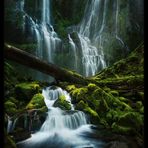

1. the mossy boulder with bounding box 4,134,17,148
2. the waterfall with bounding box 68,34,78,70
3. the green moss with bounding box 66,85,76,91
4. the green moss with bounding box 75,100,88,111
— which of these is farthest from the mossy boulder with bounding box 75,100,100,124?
the mossy boulder with bounding box 4,134,17,148

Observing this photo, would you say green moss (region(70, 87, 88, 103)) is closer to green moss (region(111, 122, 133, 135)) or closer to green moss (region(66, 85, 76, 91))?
green moss (region(66, 85, 76, 91))

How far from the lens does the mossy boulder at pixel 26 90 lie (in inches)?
143

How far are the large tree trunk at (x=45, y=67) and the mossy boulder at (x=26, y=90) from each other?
7.6 inches

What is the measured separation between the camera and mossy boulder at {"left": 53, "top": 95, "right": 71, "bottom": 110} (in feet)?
11.9

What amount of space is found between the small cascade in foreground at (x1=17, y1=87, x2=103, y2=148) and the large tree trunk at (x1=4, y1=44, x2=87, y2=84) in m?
0.19

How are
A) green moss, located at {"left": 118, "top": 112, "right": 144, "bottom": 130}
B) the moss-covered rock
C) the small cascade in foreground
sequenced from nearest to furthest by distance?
the moss-covered rock → the small cascade in foreground → green moss, located at {"left": 118, "top": 112, "right": 144, "bottom": 130}

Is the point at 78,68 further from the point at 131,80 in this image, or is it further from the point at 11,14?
the point at 11,14

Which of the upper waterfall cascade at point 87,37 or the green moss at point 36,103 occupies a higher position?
the upper waterfall cascade at point 87,37

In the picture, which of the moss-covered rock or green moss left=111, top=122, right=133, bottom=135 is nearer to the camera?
the moss-covered rock

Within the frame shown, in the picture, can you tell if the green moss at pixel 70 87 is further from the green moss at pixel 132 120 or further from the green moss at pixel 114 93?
the green moss at pixel 132 120

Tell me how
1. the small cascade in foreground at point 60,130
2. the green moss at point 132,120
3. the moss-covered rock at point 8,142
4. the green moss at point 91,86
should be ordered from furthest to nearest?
the green moss at point 91,86 → the green moss at point 132,120 → the small cascade in foreground at point 60,130 → the moss-covered rock at point 8,142

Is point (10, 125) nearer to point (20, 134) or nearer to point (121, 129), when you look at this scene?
point (20, 134)

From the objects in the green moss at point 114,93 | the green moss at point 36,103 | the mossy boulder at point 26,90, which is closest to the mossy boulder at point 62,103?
the green moss at point 36,103
